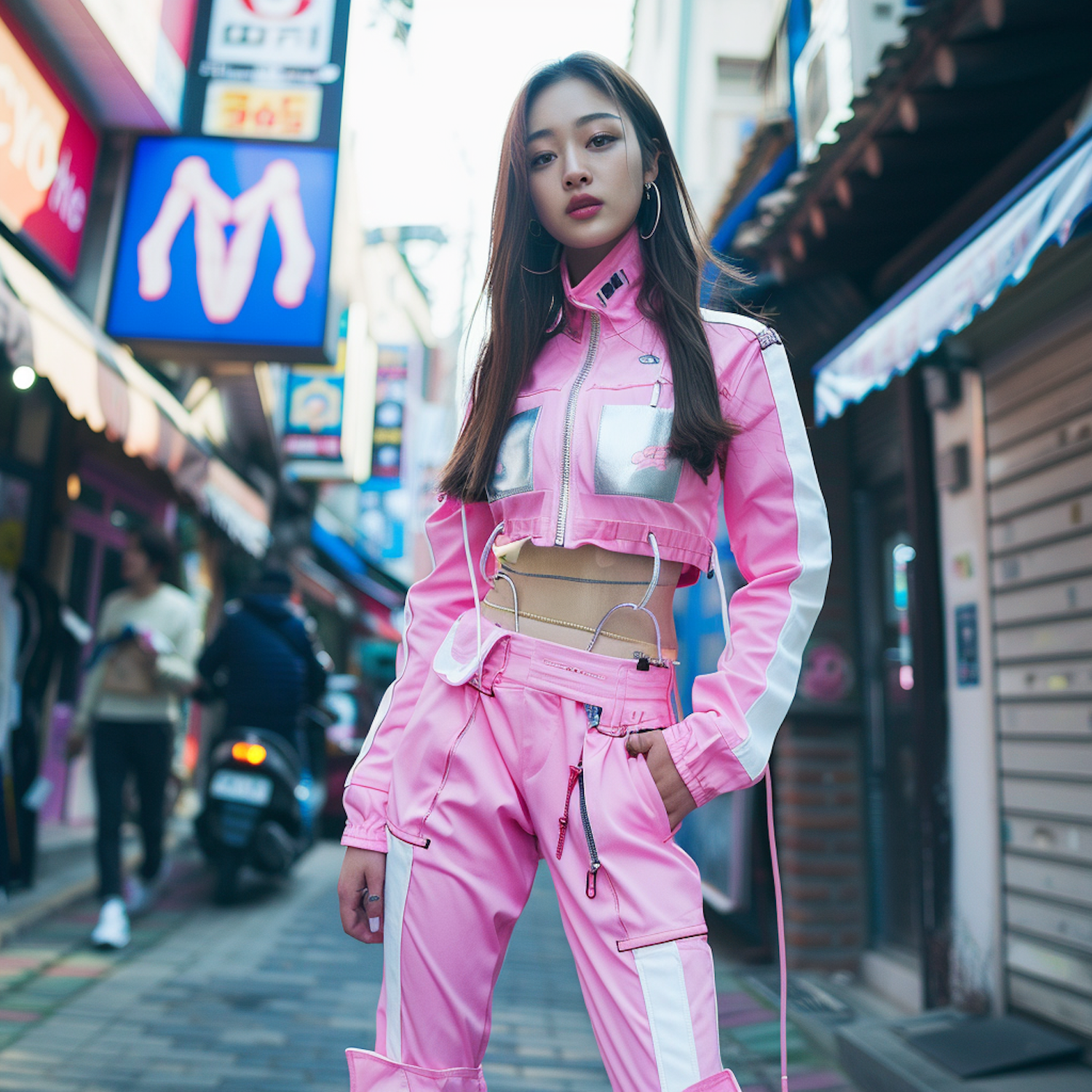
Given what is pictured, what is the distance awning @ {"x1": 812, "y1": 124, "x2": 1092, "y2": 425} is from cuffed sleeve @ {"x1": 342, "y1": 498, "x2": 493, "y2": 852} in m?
1.68

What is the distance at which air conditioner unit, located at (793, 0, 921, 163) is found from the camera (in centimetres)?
583

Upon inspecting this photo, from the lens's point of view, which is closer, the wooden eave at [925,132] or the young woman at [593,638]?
the young woman at [593,638]

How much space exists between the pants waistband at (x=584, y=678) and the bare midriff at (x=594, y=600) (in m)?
0.03

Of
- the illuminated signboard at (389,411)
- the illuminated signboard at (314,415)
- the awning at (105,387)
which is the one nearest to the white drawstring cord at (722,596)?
the awning at (105,387)

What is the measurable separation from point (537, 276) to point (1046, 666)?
9.02 feet

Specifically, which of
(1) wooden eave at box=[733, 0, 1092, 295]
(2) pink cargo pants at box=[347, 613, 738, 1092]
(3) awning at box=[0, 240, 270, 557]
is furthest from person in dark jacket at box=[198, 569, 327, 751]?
(2) pink cargo pants at box=[347, 613, 738, 1092]

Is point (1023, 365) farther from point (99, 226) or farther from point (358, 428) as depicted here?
point (358, 428)

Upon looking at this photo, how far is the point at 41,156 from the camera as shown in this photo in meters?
5.40

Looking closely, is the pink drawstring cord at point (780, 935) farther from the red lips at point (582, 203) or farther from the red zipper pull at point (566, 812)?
the red lips at point (582, 203)

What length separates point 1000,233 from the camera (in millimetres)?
2812

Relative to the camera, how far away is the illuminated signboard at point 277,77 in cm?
661

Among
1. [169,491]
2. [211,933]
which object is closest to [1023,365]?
[211,933]

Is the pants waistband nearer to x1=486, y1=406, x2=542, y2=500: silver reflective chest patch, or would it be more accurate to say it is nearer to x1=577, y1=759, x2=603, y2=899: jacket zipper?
x1=577, y1=759, x2=603, y2=899: jacket zipper

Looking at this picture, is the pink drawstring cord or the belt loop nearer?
the pink drawstring cord
